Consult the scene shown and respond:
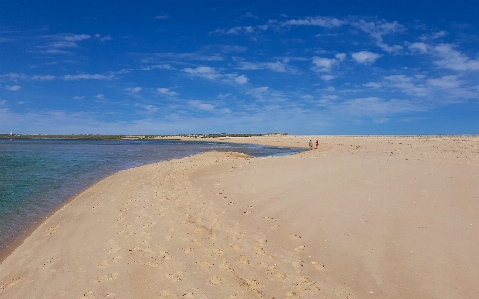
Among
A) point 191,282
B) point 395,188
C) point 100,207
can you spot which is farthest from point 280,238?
point 100,207

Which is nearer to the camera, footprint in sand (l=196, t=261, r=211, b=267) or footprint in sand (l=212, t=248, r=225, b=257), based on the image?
footprint in sand (l=196, t=261, r=211, b=267)

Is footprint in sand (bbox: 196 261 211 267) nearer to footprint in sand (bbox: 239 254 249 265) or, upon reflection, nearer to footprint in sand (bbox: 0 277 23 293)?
footprint in sand (bbox: 239 254 249 265)

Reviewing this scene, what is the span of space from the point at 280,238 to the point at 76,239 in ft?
16.4

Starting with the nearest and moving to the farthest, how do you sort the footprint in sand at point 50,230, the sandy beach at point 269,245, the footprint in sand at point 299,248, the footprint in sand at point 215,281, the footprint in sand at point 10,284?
the sandy beach at point 269,245 → the footprint in sand at point 215,281 → the footprint in sand at point 10,284 → the footprint in sand at point 299,248 → the footprint in sand at point 50,230

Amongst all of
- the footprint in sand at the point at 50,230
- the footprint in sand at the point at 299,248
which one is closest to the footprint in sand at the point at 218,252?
the footprint in sand at the point at 299,248

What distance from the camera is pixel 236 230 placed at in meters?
7.38

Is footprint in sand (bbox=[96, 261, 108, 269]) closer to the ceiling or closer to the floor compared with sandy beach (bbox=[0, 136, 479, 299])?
closer to the floor

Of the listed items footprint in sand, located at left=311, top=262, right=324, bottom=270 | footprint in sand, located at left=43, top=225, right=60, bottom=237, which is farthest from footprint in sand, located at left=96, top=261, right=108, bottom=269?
footprint in sand, located at left=311, top=262, right=324, bottom=270

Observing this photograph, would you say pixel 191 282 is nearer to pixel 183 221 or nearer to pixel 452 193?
pixel 183 221

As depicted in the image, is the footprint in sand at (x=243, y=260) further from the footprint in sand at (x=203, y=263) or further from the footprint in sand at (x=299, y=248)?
the footprint in sand at (x=299, y=248)

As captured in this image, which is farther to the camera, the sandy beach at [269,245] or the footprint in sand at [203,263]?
the footprint in sand at [203,263]

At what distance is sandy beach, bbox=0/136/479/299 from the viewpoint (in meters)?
4.71

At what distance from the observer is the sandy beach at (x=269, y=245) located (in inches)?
185

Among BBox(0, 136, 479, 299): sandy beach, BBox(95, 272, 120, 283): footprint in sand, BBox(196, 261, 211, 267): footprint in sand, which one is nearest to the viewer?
BBox(0, 136, 479, 299): sandy beach
